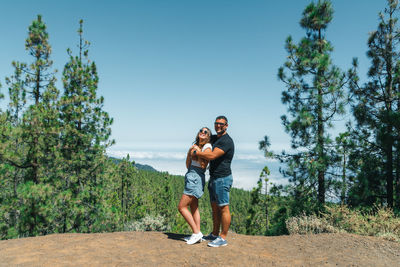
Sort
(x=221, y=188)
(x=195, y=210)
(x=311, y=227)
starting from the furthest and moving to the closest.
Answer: (x=311, y=227) → (x=195, y=210) → (x=221, y=188)

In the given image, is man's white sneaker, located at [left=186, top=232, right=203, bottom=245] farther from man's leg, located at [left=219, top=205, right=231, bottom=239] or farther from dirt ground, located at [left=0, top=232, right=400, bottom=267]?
man's leg, located at [left=219, top=205, right=231, bottom=239]

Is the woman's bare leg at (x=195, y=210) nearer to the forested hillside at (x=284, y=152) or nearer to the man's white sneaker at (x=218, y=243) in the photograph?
the man's white sneaker at (x=218, y=243)

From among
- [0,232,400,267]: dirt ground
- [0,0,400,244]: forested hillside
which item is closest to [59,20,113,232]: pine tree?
[0,0,400,244]: forested hillside

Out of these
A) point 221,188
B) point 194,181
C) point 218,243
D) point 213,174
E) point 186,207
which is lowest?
point 218,243

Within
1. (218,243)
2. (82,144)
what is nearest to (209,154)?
(218,243)

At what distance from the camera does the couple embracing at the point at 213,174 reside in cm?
482

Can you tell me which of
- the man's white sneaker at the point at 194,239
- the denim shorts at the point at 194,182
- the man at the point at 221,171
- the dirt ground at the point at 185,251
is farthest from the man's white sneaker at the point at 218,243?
the denim shorts at the point at 194,182

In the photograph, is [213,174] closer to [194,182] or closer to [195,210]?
[194,182]

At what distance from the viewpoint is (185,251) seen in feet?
15.2

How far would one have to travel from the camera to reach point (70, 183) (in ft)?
37.3

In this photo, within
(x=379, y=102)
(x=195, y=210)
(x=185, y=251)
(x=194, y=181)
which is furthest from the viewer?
(x=379, y=102)

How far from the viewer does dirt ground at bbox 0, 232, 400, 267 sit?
4246mm

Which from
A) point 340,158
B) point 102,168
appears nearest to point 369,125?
point 340,158

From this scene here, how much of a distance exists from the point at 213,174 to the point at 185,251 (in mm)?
1437
